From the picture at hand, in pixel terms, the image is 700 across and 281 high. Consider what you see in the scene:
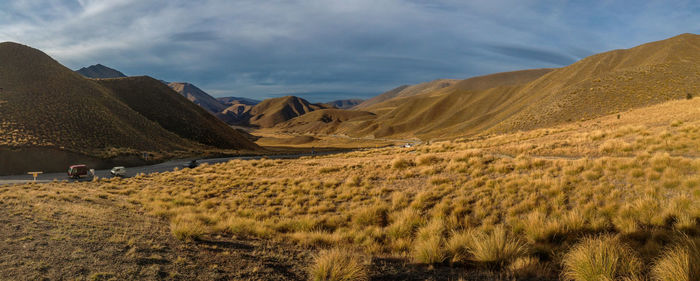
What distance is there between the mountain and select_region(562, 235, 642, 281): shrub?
4750 cm

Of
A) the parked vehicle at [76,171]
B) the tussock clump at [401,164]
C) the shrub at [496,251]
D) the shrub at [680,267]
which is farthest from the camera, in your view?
the parked vehicle at [76,171]

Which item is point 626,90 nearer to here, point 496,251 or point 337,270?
point 496,251

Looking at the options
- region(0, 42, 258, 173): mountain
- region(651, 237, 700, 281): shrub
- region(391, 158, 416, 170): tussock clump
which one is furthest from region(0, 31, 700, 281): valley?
region(0, 42, 258, 173): mountain

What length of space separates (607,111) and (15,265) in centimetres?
6759

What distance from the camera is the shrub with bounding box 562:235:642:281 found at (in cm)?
419

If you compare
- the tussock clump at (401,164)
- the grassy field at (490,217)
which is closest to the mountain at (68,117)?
the grassy field at (490,217)

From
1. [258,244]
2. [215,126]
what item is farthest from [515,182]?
[215,126]

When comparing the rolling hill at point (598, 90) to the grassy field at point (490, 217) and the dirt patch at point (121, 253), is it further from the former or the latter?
the dirt patch at point (121, 253)

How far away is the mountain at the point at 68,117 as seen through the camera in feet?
131

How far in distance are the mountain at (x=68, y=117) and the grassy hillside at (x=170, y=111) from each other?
48 centimetres

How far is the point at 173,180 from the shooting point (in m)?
20.1

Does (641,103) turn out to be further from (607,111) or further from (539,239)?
(539,239)

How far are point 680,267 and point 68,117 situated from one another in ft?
220

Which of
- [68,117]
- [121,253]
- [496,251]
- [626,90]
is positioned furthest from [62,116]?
[626,90]
